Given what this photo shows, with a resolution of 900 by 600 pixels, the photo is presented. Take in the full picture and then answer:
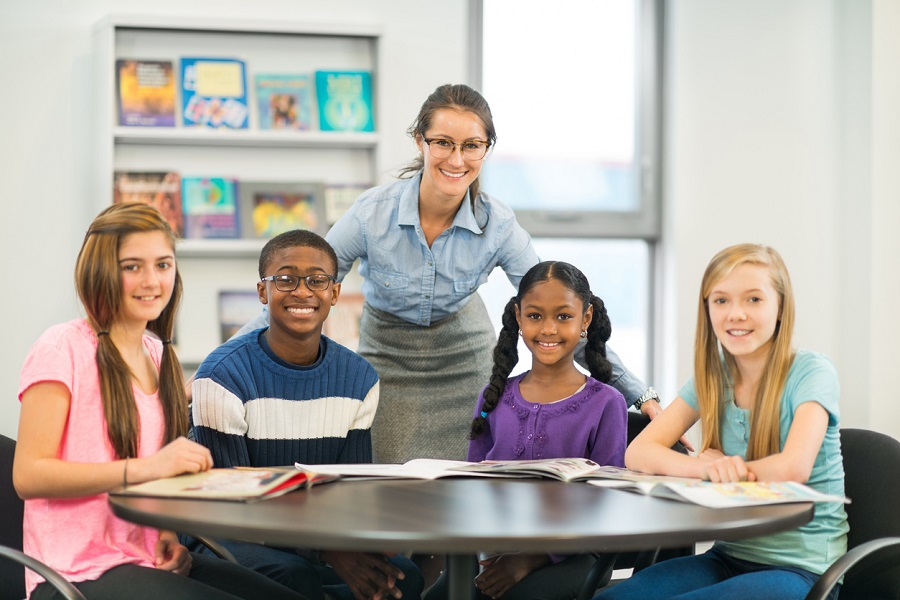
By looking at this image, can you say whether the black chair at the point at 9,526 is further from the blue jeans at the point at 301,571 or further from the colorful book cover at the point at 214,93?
the colorful book cover at the point at 214,93

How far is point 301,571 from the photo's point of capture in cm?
201

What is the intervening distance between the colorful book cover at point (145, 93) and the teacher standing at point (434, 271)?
1.28 metres

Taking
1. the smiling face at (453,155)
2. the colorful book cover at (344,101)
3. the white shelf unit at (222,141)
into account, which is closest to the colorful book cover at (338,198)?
the white shelf unit at (222,141)

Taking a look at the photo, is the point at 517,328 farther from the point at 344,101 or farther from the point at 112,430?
the point at 344,101

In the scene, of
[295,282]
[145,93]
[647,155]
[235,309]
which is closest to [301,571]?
[295,282]

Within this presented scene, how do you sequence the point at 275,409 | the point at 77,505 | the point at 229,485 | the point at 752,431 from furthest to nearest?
the point at 275,409
the point at 752,431
the point at 77,505
the point at 229,485

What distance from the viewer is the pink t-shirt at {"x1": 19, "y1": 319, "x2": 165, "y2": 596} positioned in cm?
169

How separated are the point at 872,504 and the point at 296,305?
4.06ft

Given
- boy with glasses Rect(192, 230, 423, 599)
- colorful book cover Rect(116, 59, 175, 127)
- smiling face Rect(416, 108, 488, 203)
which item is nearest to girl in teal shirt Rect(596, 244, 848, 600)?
boy with glasses Rect(192, 230, 423, 599)

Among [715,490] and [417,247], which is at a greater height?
[417,247]

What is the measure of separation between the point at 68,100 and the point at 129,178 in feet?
1.21

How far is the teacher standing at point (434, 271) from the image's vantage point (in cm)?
249

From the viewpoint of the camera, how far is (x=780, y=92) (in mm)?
4254

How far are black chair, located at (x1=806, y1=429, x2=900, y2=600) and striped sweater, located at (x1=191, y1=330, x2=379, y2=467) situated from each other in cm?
101
